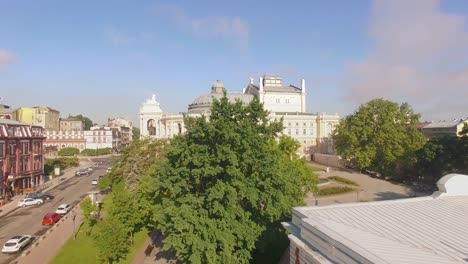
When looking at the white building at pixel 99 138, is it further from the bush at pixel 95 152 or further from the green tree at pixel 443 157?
the green tree at pixel 443 157

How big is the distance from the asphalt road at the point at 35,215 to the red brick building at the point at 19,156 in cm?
380

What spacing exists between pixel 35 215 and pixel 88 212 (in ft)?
40.6

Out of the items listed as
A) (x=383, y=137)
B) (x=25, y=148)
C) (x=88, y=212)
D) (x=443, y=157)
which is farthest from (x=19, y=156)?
(x=443, y=157)

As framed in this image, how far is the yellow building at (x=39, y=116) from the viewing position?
116062mm

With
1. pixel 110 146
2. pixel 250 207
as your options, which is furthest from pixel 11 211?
pixel 110 146

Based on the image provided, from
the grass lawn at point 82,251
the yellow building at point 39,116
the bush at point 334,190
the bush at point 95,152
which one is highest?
the yellow building at point 39,116

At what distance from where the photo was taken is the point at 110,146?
4963 inches

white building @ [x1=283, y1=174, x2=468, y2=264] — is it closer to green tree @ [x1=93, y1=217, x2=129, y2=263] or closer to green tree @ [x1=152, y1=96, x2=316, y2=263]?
green tree @ [x1=152, y1=96, x2=316, y2=263]

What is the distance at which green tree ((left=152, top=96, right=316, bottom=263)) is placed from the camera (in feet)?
61.5

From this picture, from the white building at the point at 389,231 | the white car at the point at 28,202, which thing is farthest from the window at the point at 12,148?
the white building at the point at 389,231

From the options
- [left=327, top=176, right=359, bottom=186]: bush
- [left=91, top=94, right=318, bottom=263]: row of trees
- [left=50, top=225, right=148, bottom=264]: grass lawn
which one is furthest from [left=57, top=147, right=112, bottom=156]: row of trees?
[left=91, top=94, right=318, bottom=263]: row of trees

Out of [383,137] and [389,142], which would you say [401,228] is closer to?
[389,142]

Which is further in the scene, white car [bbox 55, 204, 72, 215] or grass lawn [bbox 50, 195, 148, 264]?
white car [bbox 55, 204, 72, 215]

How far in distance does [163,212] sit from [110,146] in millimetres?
111861
